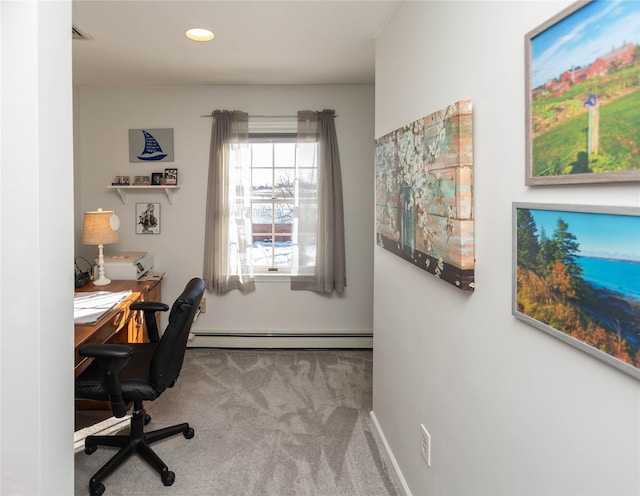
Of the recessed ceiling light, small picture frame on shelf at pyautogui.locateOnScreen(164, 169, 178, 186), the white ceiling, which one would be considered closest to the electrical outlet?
the white ceiling

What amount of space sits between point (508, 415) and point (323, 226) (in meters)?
2.94

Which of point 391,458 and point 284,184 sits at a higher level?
point 284,184

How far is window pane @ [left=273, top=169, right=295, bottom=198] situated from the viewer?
4125 mm

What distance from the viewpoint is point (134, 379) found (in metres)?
2.17

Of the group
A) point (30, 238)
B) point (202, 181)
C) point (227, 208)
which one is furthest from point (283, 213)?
point (30, 238)

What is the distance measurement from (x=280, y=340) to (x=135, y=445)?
6.35 feet

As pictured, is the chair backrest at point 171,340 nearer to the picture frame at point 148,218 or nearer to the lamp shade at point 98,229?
the lamp shade at point 98,229

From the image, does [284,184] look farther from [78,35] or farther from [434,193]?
[434,193]

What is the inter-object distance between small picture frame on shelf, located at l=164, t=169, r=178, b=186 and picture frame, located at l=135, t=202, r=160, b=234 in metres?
0.26

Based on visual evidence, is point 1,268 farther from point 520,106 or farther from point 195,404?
point 195,404

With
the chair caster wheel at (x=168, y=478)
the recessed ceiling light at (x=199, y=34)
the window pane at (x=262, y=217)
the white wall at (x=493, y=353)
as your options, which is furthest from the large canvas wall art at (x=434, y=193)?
the window pane at (x=262, y=217)

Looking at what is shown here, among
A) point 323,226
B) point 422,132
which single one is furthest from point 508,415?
point 323,226

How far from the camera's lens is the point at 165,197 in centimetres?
410

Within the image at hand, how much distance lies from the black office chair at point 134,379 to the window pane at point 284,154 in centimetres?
199
